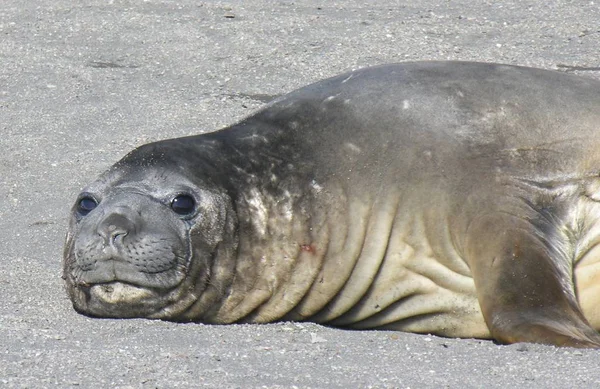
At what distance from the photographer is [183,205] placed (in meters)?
5.02

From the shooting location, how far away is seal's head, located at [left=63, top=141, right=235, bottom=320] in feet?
15.7

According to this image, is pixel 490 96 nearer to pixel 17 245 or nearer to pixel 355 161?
pixel 355 161

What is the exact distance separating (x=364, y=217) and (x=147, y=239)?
35.4 inches

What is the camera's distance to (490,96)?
5398 millimetres

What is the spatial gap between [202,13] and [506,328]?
15.7 feet

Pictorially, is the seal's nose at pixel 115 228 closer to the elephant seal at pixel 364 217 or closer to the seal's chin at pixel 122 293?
the elephant seal at pixel 364 217

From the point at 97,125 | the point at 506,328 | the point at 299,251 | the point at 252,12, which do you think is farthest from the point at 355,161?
the point at 252,12

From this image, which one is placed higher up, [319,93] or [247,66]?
[319,93]

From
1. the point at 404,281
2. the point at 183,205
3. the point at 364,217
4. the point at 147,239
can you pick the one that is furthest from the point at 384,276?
the point at 147,239

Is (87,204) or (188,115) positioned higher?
(87,204)

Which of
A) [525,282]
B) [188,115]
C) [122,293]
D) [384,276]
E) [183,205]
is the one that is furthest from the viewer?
[188,115]

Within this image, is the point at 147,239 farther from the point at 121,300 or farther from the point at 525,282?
the point at 525,282

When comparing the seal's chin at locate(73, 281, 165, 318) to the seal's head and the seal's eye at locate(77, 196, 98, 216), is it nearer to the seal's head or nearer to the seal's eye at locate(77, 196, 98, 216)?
the seal's head

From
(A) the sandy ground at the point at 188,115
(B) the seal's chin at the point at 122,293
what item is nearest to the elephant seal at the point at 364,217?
(B) the seal's chin at the point at 122,293
